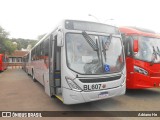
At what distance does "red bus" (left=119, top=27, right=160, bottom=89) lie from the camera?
7.38m

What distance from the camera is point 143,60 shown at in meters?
7.41

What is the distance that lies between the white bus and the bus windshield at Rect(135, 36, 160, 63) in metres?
1.53

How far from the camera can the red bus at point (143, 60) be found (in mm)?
7375

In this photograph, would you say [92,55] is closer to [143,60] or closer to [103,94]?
[103,94]

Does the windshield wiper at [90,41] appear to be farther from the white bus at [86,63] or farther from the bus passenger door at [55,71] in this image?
the bus passenger door at [55,71]

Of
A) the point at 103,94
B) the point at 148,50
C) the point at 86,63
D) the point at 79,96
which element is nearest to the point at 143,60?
the point at 148,50

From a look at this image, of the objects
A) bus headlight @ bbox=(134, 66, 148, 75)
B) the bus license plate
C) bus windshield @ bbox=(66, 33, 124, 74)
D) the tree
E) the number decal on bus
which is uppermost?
the tree

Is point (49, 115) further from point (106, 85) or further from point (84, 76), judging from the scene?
point (106, 85)

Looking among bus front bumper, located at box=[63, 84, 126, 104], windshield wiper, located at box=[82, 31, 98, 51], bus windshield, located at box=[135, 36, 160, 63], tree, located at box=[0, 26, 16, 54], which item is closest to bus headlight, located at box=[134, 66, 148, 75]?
bus windshield, located at box=[135, 36, 160, 63]

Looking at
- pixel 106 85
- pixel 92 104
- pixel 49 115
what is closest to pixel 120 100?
pixel 92 104

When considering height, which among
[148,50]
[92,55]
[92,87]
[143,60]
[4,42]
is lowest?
[92,87]

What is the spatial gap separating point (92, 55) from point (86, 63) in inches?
15.1

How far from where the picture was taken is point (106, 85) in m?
5.74

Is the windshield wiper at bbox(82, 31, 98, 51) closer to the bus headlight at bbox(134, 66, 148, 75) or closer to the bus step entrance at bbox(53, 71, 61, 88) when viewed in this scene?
the bus step entrance at bbox(53, 71, 61, 88)
